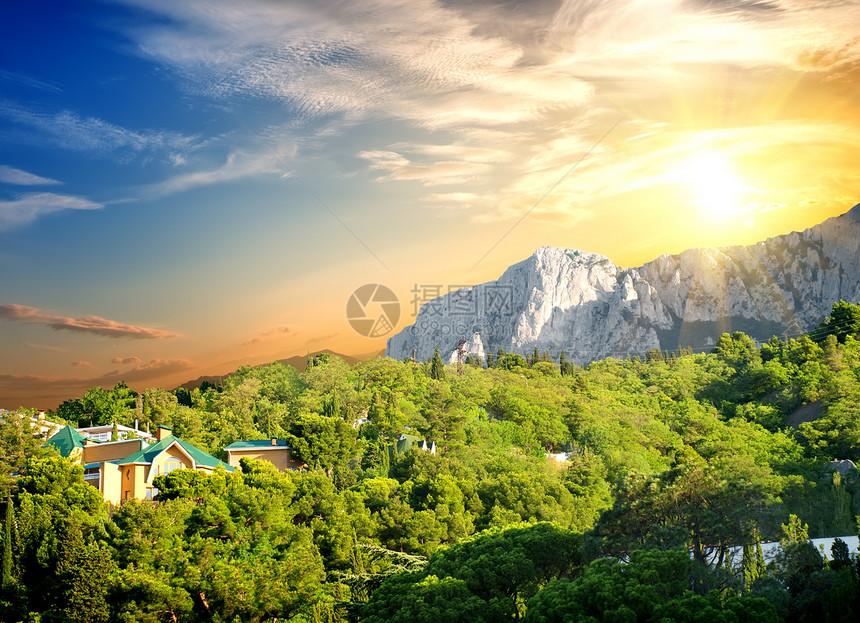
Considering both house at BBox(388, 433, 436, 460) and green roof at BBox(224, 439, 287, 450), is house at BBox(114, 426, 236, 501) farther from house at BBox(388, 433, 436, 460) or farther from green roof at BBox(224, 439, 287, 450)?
house at BBox(388, 433, 436, 460)

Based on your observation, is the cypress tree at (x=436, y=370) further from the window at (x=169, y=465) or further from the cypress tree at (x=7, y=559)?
the cypress tree at (x=7, y=559)

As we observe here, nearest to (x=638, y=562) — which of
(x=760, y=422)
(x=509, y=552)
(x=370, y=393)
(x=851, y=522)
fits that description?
(x=509, y=552)

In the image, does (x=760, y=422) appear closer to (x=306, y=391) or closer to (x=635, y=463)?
(x=635, y=463)

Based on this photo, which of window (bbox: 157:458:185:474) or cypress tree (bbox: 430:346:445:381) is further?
cypress tree (bbox: 430:346:445:381)

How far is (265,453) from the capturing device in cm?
3984

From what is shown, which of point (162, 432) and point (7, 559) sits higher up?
point (162, 432)

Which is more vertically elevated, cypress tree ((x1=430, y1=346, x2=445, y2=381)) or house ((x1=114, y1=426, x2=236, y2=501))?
cypress tree ((x1=430, y1=346, x2=445, y2=381))

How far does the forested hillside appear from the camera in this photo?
1778 centimetres

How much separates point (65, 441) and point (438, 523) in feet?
58.6

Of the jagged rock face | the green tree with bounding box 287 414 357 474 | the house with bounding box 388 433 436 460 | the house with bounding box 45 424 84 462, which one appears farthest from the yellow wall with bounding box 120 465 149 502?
the jagged rock face

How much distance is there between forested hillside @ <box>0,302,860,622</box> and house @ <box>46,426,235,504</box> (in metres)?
2.77

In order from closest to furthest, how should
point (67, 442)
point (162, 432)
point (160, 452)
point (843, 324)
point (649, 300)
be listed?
point (160, 452) → point (67, 442) → point (162, 432) → point (843, 324) → point (649, 300)

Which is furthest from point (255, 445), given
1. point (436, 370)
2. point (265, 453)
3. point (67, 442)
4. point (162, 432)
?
point (436, 370)

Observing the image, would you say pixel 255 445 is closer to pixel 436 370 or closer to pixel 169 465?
pixel 169 465
